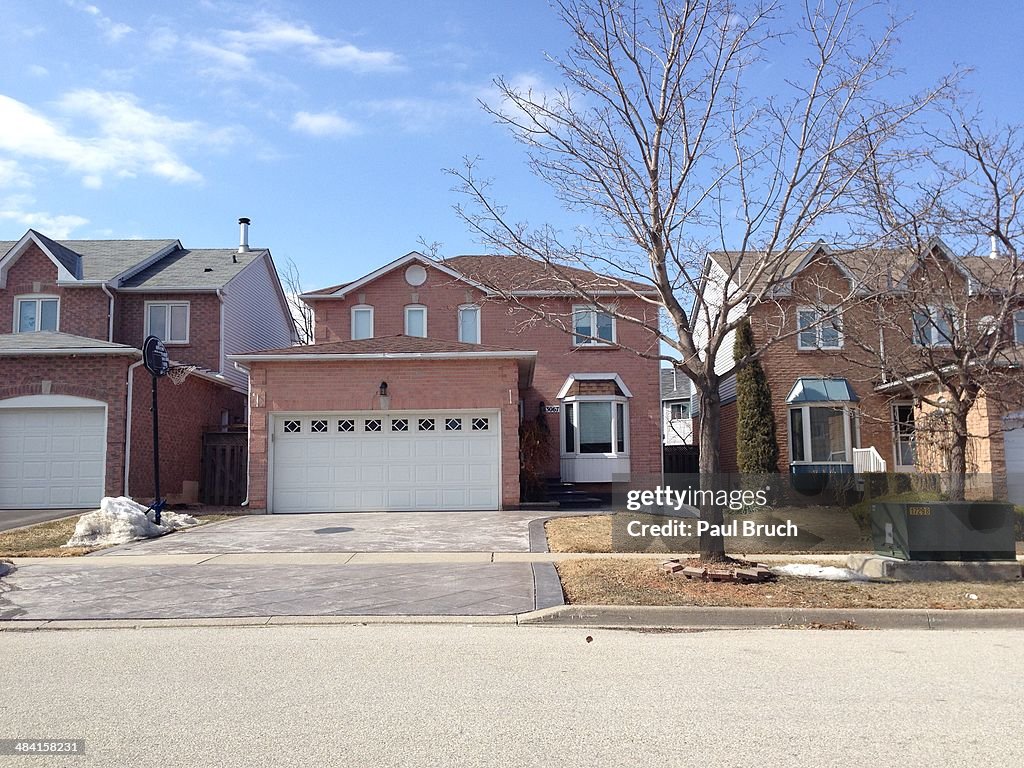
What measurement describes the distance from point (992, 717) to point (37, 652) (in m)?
7.31

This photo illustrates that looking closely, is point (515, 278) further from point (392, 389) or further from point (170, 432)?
point (170, 432)

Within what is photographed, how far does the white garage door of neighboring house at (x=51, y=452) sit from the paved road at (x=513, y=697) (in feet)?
39.1

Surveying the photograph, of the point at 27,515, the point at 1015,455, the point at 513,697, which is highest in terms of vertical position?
the point at 1015,455

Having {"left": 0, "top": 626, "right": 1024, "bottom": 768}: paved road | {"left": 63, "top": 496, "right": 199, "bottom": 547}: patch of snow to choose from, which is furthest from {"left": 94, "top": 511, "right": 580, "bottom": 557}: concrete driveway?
{"left": 0, "top": 626, "right": 1024, "bottom": 768}: paved road

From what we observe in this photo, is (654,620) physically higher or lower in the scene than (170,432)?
lower

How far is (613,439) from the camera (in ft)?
76.4

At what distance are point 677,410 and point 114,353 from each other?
81.2 ft


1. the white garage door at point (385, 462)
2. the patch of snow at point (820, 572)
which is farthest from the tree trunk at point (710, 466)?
the white garage door at point (385, 462)

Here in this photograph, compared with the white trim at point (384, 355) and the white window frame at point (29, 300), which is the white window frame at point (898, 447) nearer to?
the white trim at point (384, 355)

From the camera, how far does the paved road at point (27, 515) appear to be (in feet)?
53.3

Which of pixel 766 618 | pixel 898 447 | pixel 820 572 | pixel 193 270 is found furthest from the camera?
pixel 193 270

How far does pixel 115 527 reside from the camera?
547 inches

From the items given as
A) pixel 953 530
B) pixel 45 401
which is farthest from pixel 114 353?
pixel 953 530

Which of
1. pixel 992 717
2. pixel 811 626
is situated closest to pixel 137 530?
pixel 811 626
